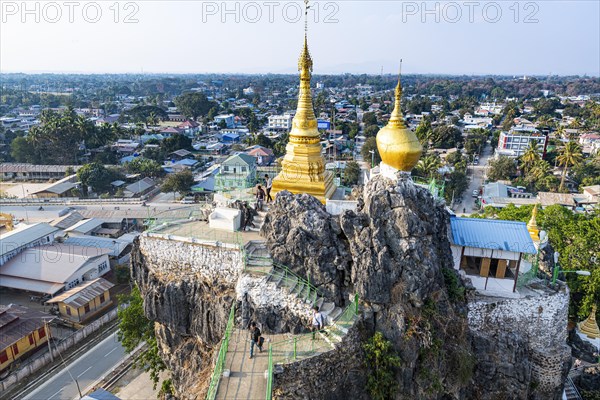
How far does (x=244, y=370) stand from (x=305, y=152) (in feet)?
41.6

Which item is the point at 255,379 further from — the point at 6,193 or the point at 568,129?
the point at 568,129

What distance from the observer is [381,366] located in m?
16.8

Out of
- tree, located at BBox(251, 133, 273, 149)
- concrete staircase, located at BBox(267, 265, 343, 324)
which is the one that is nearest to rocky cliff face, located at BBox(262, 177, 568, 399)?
concrete staircase, located at BBox(267, 265, 343, 324)

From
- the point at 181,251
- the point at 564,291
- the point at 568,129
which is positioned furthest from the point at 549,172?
the point at 181,251

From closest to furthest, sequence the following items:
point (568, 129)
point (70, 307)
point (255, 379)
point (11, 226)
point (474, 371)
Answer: point (255, 379)
point (474, 371)
point (70, 307)
point (11, 226)
point (568, 129)

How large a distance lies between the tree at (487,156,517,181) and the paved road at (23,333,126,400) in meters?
62.6

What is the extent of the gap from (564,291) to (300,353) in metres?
13.9

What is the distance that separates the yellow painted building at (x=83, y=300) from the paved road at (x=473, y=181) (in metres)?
44.8

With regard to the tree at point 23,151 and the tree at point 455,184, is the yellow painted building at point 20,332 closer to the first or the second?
the tree at point 455,184

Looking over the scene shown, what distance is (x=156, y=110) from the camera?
135250mm

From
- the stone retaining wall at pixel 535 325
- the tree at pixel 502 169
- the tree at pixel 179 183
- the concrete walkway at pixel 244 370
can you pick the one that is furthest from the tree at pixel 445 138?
the concrete walkway at pixel 244 370

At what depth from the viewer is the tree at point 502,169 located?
7088 centimetres

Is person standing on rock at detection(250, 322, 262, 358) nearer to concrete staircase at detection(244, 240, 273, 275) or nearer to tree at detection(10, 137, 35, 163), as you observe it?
concrete staircase at detection(244, 240, 273, 275)

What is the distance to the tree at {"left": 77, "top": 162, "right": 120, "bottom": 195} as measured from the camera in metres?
65.3
